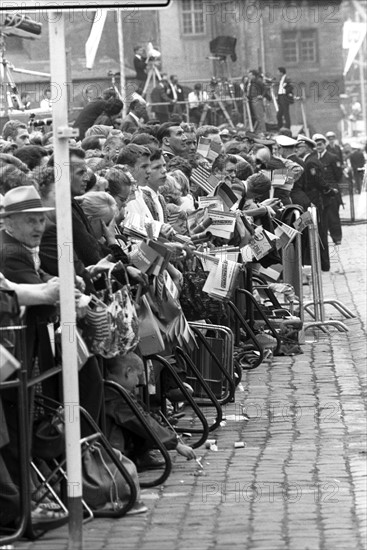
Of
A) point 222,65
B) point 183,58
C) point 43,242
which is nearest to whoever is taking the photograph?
point 43,242

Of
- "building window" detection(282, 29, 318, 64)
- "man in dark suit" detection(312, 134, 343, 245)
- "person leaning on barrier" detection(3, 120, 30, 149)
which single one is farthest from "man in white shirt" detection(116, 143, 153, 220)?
"building window" detection(282, 29, 318, 64)

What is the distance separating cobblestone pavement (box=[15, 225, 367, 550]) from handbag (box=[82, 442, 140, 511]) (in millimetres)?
152

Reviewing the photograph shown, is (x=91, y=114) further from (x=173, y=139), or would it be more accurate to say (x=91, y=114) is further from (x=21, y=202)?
(x=21, y=202)

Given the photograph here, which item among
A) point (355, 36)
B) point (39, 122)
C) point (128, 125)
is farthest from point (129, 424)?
point (355, 36)

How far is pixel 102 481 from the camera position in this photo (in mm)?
7320

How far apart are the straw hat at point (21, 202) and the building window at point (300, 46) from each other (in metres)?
63.3

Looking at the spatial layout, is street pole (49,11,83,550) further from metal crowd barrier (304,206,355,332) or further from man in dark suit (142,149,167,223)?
metal crowd barrier (304,206,355,332)

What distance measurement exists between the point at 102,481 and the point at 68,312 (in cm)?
115

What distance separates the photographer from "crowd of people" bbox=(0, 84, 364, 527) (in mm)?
7051

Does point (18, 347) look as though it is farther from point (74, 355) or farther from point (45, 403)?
point (45, 403)

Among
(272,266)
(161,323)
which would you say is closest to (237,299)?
(272,266)

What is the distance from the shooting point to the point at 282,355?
13.9 metres

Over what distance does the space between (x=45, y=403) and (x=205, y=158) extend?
27.8 ft

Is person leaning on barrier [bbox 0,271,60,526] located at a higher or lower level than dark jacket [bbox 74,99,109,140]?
lower
